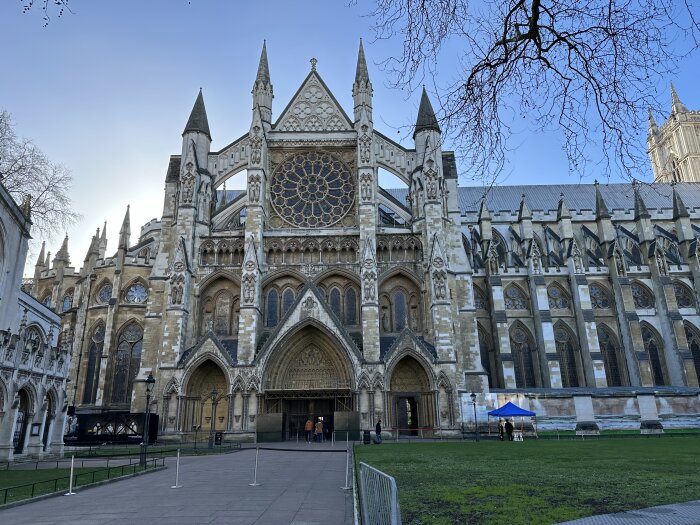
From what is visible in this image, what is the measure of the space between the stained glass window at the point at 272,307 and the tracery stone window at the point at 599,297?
89.3 feet

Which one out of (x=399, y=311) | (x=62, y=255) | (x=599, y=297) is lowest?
(x=399, y=311)

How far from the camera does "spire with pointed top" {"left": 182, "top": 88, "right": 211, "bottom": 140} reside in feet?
108

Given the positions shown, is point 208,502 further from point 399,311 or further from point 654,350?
point 654,350

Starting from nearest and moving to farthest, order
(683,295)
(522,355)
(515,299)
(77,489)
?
1. (77,489)
2. (522,355)
3. (515,299)
4. (683,295)

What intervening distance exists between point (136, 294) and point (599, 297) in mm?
37642

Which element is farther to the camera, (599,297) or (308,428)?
(599,297)

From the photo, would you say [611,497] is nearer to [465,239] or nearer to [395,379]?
[395,379]

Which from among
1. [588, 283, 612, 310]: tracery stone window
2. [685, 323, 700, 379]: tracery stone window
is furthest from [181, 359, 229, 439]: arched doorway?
[685, 323, 700, 379]: tracery stone window

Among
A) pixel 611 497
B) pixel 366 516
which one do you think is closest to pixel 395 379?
pixel 611 497

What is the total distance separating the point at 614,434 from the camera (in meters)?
26.3

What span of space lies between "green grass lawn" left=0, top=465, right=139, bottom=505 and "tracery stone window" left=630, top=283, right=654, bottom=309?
41.0 metres

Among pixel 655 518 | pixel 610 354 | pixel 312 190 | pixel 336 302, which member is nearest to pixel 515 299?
pixel 610 354

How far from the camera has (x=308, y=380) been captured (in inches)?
1128

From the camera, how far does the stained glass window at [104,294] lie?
125ft
